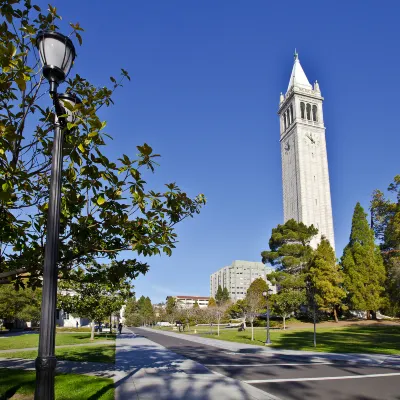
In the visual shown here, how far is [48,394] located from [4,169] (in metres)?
2.96

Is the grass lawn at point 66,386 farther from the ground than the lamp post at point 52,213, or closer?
closer

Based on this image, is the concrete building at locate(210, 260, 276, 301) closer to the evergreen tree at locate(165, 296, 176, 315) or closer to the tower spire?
the evergreen tree at locate(165, 296, 176, 315)

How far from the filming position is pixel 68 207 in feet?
21.9

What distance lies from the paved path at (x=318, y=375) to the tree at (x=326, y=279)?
92.3 ft

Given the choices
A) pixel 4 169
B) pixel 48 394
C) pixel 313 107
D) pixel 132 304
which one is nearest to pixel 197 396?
pixel 48 394

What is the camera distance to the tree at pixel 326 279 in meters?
45.9

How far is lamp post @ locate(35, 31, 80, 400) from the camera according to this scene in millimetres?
3822

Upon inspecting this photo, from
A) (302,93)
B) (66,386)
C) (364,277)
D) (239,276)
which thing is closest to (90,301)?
(66,386)

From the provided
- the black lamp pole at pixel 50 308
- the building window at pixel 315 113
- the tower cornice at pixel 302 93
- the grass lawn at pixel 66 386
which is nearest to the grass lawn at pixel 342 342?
the grass lawn at pixel 66 386

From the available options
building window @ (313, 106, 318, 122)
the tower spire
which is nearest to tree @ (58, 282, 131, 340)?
building window @ (313, 106, 318, 122)

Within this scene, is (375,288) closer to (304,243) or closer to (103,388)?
(304,243)

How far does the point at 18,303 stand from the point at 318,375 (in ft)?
131

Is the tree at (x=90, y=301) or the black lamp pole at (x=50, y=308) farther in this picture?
the tree at (x=90, y=301)

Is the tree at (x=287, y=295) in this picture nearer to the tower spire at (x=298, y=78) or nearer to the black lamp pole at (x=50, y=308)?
the black lamp pole at (x=50, y=308)
